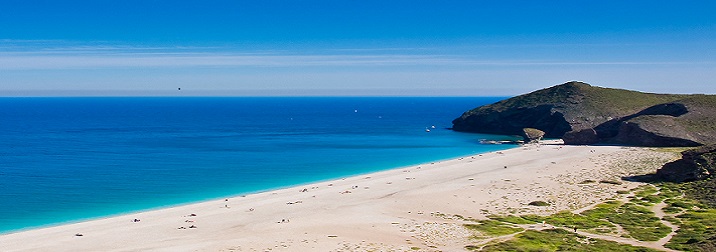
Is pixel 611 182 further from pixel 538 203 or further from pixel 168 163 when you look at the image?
pixel 168 163

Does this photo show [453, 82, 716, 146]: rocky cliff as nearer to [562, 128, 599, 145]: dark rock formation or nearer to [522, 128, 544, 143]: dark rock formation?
[562, 128, 599, 145]: dark rock formation

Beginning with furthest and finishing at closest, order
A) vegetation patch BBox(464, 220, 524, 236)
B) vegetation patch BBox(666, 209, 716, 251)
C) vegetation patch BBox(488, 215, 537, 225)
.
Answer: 1. vegetation patch BBox(488, 215, 537, 225)
2. vegetation patch BBox(464, 220, 524, 236)
3. vegetation patch BBox(666, 209, 716, 251)

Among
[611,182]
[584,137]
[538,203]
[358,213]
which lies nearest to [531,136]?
[584,137]

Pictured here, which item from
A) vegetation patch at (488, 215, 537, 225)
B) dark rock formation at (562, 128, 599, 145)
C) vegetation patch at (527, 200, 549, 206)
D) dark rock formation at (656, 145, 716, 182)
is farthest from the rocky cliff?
vegetation patch at (488, 215, 537, 225)

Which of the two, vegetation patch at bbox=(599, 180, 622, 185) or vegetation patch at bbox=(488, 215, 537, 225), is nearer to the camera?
vegetation patch at bbox=(488, 215, 537, 225)

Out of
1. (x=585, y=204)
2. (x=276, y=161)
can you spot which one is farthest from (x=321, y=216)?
(x=276, y=161)
